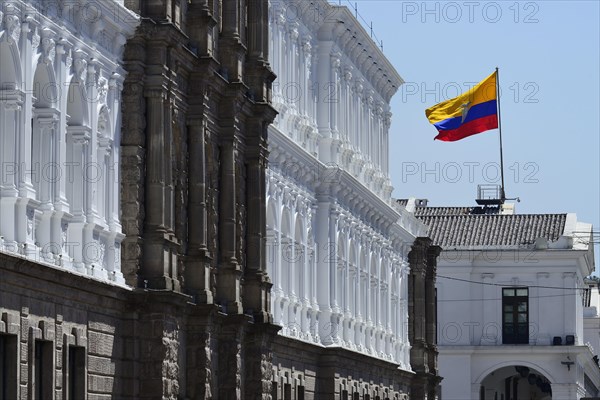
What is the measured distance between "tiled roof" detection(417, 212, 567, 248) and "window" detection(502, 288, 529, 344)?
302 centimetres

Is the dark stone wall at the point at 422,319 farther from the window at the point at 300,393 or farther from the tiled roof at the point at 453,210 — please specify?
the tiled roof at the point at 453,210

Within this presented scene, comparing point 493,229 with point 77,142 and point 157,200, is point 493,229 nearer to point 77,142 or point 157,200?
point 157,200

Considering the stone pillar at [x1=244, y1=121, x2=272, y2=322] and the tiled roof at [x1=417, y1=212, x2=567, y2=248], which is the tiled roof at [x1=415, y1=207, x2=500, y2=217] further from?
the stone pillar at [x1=244, y1=121, x2=272, y2=322]

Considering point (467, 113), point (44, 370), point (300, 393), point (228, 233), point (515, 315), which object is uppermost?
point (467, 113)

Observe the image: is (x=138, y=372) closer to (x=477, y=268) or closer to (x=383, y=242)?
(x=383, y=242)

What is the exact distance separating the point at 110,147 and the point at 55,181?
123 inches

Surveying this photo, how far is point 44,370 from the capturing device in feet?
104

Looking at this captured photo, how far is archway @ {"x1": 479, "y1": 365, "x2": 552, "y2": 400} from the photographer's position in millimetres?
89812

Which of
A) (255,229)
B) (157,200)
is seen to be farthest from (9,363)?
(255,229)

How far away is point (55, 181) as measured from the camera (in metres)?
33.0

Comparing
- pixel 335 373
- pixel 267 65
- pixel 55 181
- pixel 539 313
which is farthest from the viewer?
pixel 539 313

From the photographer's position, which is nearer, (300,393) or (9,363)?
(9,363)

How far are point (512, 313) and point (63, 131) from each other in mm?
57124

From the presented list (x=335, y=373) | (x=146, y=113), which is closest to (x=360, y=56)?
(x=335, y=373)
